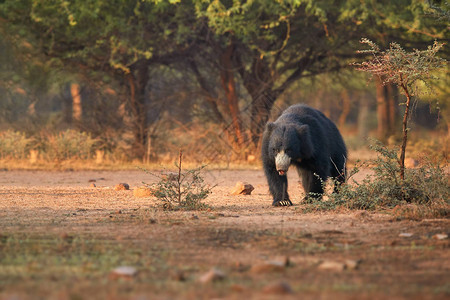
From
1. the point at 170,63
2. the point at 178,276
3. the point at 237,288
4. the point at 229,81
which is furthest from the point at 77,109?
the point at 237,288

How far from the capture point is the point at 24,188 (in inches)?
443

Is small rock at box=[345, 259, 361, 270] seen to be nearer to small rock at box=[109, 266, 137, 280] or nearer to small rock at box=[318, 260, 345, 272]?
small rock at box=[318, 260, 345, 272]

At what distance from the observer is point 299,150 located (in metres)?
8.69

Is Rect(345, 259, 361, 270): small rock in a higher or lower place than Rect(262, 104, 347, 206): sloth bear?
lower

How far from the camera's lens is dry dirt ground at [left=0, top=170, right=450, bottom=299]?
4172mm

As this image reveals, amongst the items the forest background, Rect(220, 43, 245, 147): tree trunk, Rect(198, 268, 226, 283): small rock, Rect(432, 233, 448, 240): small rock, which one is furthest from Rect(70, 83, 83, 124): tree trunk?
Rect(198, 268, 226, 283): small rock

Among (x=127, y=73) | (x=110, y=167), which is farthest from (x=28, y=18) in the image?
(x=110, y=167)

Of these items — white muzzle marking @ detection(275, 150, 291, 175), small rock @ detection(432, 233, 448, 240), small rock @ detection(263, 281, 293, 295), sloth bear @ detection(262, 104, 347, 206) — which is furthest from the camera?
sloth bear @ detection(262, 104, 347, 206)

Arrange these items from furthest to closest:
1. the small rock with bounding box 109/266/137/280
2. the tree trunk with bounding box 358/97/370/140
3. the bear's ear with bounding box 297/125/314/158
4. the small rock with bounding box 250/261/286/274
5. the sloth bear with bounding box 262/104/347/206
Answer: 1. the tree trunk with bounding box 358/97/370/140
2. the bear's ear with bounding box 297/125/314/158
3. the sloth bear with bounding box 262/104/347/206
4. the small rock with bounding box 250/261/286/274
5. the small rock with bounding box 109/266/137/280

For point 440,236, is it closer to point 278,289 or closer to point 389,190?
point 389,190

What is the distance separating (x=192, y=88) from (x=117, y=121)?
7.02 ft

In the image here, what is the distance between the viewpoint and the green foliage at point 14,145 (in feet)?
56.7

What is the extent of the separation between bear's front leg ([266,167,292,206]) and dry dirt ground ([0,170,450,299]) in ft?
0.78

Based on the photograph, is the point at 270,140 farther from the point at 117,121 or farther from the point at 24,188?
the point at 117,121
